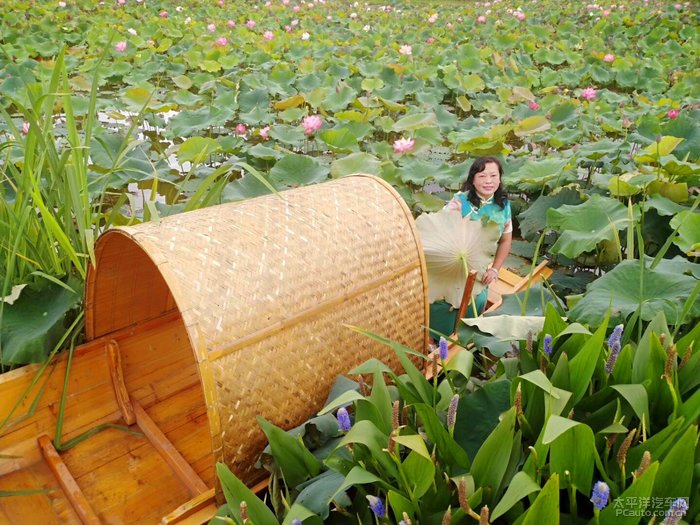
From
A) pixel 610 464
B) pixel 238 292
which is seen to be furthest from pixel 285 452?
pixel 610 464

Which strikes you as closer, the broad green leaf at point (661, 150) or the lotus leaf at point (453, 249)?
the lotus leaf at point (453, 249)

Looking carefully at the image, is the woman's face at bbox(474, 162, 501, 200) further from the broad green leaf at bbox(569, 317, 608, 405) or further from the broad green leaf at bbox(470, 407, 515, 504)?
the broad green leaf at bbox(470, 407, 515, 504)

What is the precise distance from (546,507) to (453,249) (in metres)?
1.12

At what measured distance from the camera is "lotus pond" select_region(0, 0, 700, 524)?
1371 millimetres

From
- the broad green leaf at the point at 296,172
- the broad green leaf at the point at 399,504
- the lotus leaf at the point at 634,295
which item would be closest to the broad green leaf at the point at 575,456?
the broad green leaf at the point at 399,504

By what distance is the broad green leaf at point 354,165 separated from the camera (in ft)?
9.04

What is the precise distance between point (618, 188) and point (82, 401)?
2191 millimetres

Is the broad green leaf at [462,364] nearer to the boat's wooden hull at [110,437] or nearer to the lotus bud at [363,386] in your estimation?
the lotus bud at [363,386]

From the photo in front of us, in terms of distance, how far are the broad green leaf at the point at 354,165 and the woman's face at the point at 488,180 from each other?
0.76m

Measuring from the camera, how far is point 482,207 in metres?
2.16

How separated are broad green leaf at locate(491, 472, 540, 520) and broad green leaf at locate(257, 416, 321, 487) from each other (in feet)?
1.50

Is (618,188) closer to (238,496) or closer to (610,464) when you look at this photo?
(610,464)

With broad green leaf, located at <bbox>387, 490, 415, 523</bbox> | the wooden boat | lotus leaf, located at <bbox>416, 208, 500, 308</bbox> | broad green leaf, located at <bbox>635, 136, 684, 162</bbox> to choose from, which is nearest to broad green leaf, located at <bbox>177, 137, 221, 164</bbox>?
the wooden boat

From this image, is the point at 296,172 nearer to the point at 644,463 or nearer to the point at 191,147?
the point at 191,147
